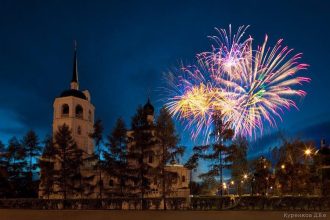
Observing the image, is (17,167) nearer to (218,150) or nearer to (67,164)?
(67,164)

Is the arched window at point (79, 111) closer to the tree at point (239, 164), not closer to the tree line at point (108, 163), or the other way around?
the tree line at point (108, 163)

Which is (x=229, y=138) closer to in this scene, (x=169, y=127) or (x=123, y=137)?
(x=169, y=127)

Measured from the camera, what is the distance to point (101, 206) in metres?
35.2

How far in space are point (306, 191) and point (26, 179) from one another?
120ft

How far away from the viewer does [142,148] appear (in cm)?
3947

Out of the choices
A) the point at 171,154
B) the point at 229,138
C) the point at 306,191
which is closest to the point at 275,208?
the point at 229,138

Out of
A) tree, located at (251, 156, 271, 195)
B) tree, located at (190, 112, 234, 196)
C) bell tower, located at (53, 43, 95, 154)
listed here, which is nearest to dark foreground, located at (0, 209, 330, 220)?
tree, located at (190, 112, 234, 196)

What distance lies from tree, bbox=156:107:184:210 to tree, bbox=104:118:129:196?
→ 6.29 meters

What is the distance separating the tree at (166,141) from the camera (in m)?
36.5

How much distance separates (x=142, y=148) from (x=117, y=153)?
463cm

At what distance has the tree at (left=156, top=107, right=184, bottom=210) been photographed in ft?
120

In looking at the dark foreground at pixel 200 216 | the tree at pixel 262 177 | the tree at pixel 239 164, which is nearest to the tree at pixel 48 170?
the dark foreground at pixel 200 216

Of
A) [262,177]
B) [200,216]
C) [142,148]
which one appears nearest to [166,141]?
[142,148]

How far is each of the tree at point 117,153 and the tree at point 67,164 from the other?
182 inches
